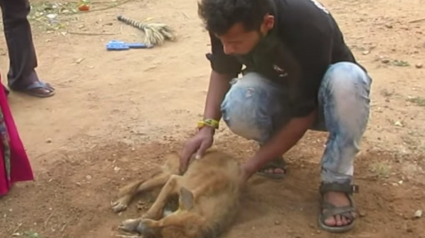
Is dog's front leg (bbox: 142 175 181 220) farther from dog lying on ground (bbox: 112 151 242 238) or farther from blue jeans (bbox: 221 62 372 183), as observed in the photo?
blue jeans (bbox: 221 62 372 183)

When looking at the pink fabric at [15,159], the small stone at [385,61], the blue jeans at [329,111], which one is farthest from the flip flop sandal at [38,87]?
the small stone at [385,61]

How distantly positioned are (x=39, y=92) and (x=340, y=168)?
2.44m

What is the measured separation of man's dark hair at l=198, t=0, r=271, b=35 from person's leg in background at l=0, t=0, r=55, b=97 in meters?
2.40

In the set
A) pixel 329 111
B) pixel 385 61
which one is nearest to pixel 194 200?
pixel 329 111

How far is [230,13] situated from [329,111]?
69 centimetres

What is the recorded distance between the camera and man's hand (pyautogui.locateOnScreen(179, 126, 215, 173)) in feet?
11.1

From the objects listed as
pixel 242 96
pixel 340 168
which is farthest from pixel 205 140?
pixel 340 168

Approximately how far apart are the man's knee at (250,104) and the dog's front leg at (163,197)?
0.36 metres

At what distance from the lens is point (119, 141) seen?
415cm

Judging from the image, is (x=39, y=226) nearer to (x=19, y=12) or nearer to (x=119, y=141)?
(x=119, y=141)

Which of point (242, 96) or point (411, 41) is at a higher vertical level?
point (242, 96)

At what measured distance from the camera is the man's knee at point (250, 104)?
3324mm

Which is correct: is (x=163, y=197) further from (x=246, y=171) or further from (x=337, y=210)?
(x=337, y=210)

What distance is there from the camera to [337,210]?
3.24 metres
